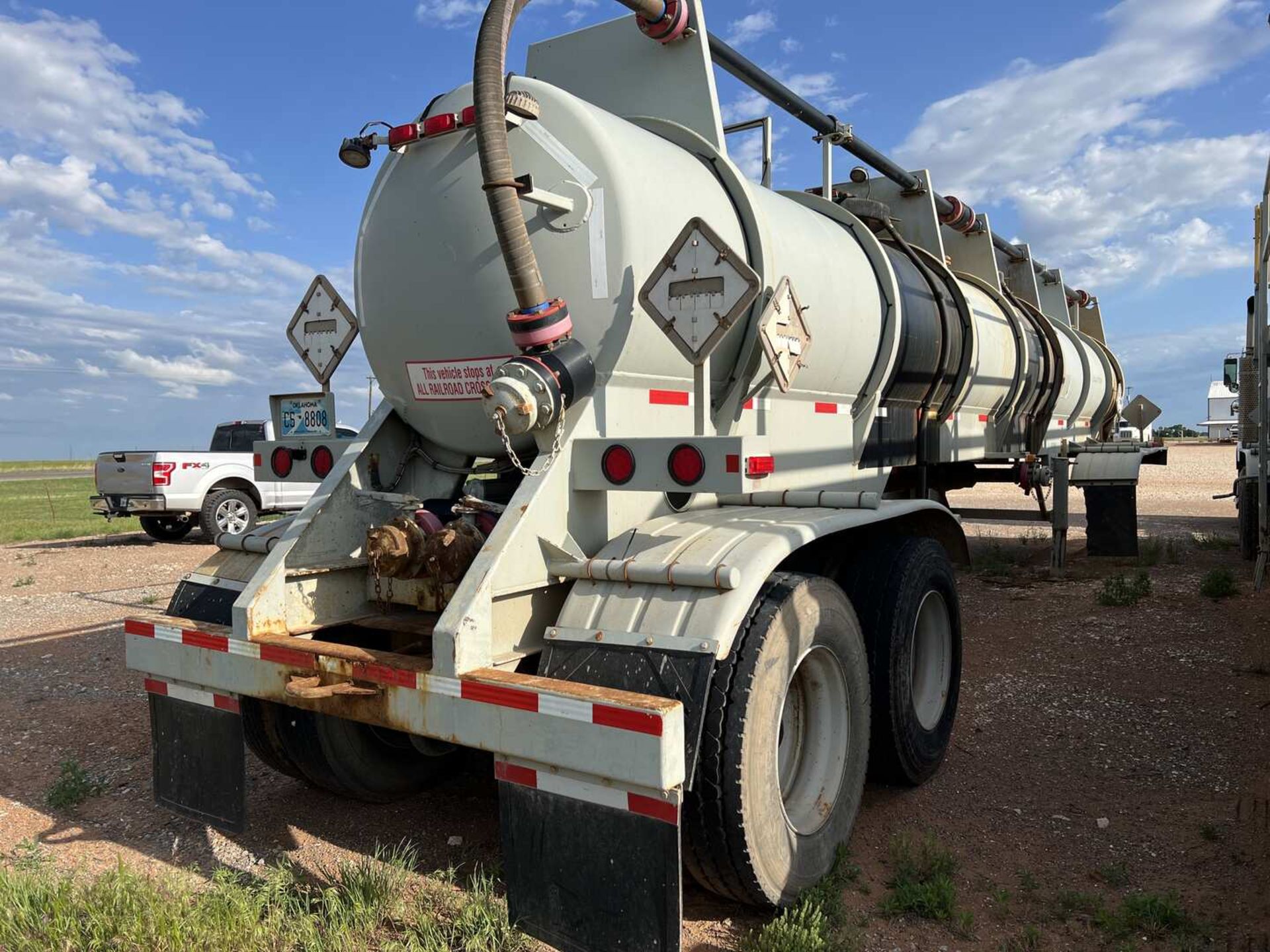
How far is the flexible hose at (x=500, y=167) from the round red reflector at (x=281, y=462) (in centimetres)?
188

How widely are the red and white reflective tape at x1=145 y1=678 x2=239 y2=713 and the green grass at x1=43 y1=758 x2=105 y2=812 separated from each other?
3.47 feet

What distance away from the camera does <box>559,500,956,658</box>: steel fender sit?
2814mm

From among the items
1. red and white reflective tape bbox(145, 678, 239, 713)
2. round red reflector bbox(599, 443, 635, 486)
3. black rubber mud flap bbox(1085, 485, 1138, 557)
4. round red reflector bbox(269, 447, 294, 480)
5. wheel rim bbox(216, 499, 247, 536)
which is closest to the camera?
round red reflector bbox(599, 443, 635, 486)

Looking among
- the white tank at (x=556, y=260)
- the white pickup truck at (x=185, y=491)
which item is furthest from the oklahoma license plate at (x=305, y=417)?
the white pickup truck at (x=185, y=491)

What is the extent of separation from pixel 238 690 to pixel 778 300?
7.99 feet

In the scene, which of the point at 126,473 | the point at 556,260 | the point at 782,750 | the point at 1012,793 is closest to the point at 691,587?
the point at 782,750

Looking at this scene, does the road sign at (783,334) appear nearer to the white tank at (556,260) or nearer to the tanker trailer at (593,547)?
the tanker trailer at (593,547)

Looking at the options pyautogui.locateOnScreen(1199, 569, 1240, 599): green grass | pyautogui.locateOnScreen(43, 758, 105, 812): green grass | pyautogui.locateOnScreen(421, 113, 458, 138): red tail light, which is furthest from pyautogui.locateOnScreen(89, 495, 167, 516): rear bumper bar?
pyautogui.locateOnScreen(1199, 569, 1240, 599): green grass

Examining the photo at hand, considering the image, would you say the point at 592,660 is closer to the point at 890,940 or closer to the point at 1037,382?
the point at 890,940

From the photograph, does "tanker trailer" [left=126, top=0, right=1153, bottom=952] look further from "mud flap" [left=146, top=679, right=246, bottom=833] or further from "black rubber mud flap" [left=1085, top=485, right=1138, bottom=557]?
"black rubber mud flap" [left=1085, top=485, right=1138, bottom=557]

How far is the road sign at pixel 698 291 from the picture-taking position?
2992mm

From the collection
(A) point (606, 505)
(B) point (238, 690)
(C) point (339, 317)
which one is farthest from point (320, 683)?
(C) point (339, 317)

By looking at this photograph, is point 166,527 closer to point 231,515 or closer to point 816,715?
point 231,515

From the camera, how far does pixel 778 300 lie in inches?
131
